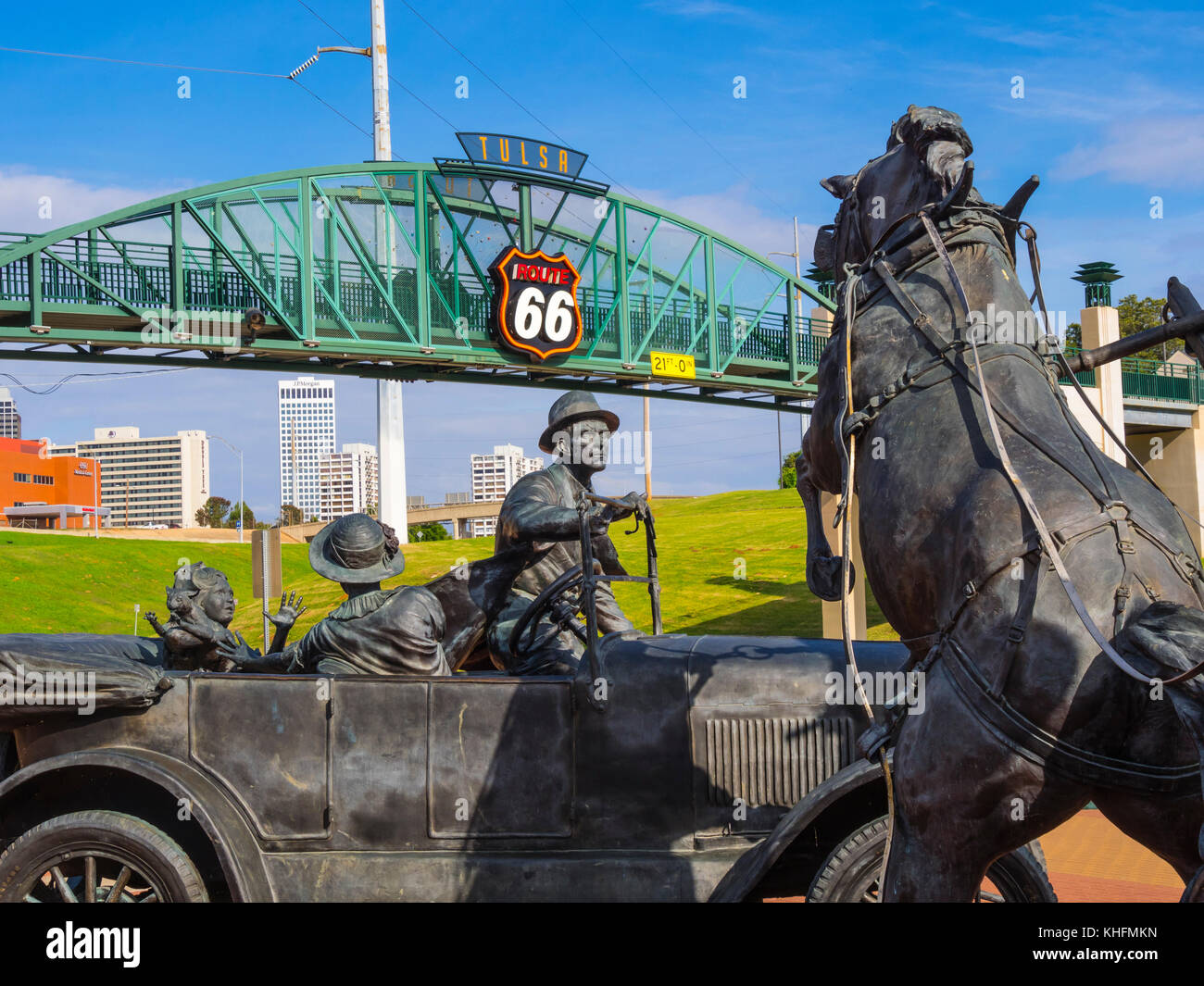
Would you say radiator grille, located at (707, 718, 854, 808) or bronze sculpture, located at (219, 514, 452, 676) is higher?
bronze sculpture, located at (219, 514, 452, 676)

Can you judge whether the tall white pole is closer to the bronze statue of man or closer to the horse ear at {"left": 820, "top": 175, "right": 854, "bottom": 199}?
the bronze statue of man

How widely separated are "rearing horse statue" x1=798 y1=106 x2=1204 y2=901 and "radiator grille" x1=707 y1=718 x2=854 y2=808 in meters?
1.84

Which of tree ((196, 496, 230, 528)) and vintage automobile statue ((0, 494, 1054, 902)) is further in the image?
tree ((196, 496, 230, 528))

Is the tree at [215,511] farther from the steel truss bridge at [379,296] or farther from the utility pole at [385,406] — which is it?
the steel truss bridge at [379,296]

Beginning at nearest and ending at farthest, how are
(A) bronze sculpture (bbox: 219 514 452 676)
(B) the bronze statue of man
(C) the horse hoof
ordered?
(C) the horse hoof < (A) bronze sculpture (bbox: 219 514 452 676) < (B) the bronze statue of man

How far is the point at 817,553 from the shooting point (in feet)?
13.8

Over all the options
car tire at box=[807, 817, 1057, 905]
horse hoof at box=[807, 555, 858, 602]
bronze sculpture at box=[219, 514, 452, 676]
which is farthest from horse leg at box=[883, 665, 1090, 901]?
bronze sculpture at box=[219, 514, 452, 676]

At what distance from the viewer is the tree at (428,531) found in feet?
159

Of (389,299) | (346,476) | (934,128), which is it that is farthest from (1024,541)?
(346,476)

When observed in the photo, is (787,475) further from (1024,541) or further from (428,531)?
(1024,541)

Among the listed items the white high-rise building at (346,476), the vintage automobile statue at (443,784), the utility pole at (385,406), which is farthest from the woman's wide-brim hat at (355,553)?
the white high-rise building at (346,476)

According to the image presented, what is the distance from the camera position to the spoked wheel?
5.02 m
